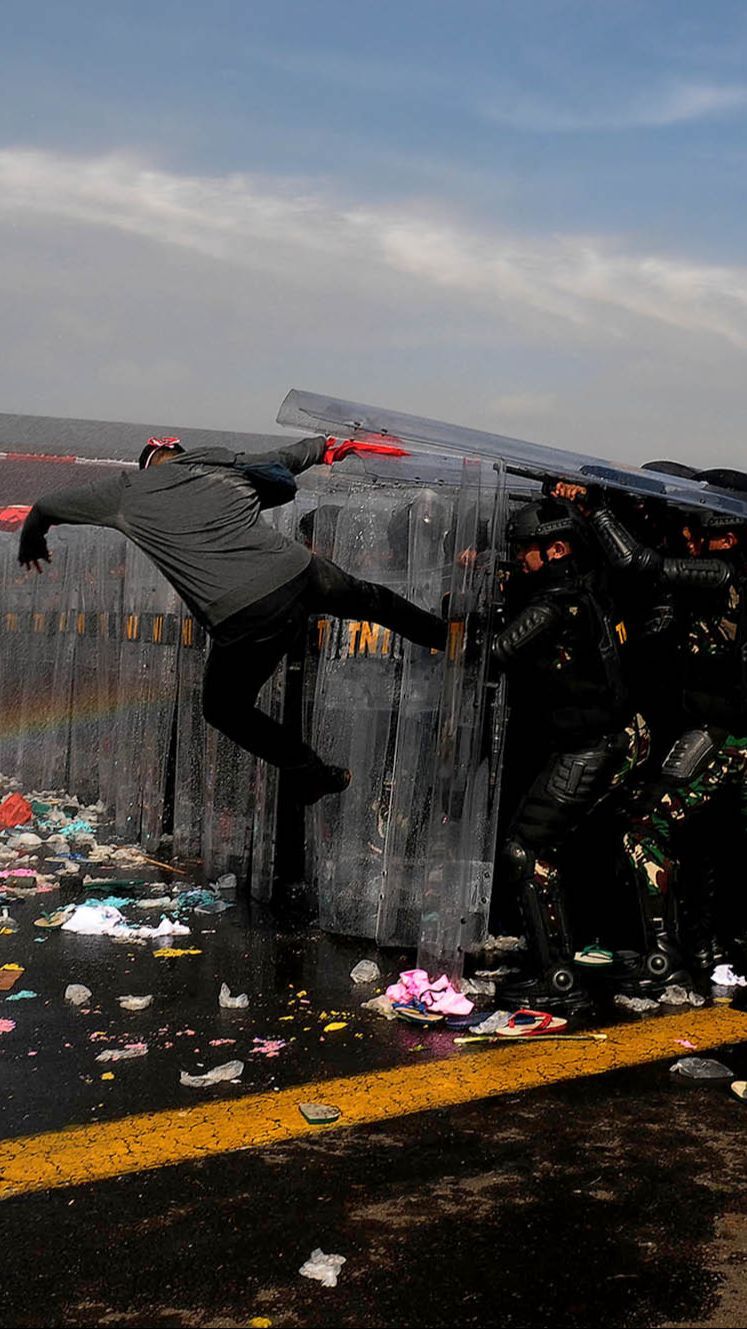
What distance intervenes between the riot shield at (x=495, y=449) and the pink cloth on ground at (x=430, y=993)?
2114mm

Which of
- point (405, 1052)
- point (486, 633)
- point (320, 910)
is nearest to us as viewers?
point (405, 1052)

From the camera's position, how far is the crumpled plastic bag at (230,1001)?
518 centimetres

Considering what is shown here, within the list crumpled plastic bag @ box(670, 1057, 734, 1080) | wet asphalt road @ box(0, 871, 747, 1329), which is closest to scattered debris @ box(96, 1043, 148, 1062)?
wet asphalt road @ box(0, 871, 747, 1329)

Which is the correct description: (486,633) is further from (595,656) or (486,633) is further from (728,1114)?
(728,1114)

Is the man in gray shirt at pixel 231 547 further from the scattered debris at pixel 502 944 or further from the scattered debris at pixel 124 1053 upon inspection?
the scattered debris at pixel 502 944

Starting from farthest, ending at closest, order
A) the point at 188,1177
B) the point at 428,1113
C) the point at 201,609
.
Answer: the point at 201,609 → the point at 428,1113 → the point at 188,1177

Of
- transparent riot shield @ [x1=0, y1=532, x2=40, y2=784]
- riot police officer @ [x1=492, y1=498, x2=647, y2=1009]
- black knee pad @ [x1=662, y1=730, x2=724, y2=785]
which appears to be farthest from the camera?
transparent riot shield @ [x1=0, y1=532, x2=40, y2=784]

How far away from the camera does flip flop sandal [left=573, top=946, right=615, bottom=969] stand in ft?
19.3

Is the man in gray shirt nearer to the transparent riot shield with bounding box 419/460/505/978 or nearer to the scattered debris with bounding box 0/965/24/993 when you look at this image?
the transparent riot shield with bounding box 419/460/505/978

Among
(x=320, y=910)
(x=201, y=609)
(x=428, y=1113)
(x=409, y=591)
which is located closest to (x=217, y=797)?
(x=320, y=910)

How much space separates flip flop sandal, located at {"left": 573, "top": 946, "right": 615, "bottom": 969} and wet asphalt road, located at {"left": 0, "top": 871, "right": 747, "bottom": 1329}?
120 centimetres

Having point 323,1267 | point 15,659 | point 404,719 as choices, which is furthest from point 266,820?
point 15,659

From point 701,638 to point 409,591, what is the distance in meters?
1.30

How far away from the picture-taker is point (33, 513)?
204 inches
